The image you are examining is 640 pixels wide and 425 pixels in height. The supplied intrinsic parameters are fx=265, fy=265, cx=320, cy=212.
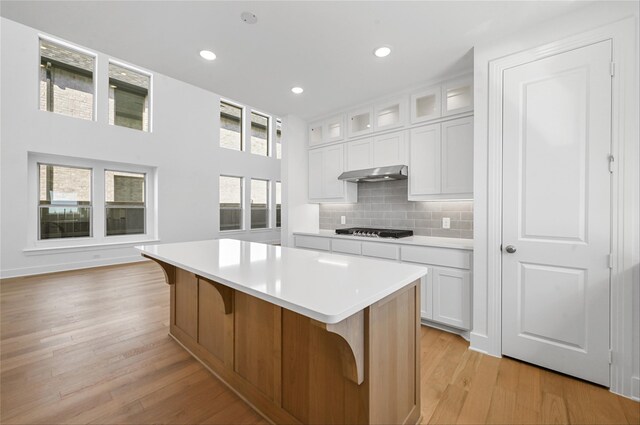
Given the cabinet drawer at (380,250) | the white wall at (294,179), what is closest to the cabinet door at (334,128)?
the white wall at (294,179)

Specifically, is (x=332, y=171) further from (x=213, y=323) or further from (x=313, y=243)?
(x=213, y=323)

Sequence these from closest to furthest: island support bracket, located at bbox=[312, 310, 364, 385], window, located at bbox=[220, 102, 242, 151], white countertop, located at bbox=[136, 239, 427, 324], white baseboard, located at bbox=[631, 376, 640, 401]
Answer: white countertop, located at bbox=[136, 239, 427, 324]
island support bracket, located at bbox=[312, 310, 364, 385]
white baseboard, located at bbox=[631, 376, 640, 401]
window, located at bbox=[220, 102, 242, 151]

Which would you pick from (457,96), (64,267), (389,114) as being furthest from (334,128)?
(64,267)

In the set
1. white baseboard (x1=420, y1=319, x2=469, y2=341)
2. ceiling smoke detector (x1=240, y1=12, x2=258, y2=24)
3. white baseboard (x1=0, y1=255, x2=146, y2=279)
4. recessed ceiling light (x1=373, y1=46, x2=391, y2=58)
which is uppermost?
recessed ceiling light (x1=373, y1=46, x2=391, y2=58)

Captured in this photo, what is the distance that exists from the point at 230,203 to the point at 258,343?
639 cm

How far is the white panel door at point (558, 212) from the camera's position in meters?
1.80

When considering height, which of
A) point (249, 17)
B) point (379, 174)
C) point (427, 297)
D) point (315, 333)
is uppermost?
point (249, 17)

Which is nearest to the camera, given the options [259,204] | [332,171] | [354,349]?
[354,349]

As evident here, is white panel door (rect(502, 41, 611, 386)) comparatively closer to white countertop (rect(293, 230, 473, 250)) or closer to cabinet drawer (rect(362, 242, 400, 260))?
white countertop (rect(293, 230, 473, 250))

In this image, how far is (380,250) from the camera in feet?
9.74

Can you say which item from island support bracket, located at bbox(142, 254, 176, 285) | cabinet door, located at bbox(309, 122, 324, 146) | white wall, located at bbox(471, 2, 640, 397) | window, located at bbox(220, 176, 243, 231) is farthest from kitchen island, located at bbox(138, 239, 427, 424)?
window, located at bbox(220, 176, 243, 231)

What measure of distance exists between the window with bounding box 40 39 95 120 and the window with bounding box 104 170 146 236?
124 centimetres

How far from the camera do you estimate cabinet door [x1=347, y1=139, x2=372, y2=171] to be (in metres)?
3.44

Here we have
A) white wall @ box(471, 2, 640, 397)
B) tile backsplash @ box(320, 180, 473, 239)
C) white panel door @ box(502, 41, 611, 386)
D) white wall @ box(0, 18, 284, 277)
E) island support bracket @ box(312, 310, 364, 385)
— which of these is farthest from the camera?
white wall @ box(0, 18, 284, 277)
